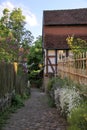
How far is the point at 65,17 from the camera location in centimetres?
3131

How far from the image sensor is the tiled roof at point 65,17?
3028 centimetres

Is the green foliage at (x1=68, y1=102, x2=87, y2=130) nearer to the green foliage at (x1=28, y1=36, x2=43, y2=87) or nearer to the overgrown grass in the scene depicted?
the overgrown grass

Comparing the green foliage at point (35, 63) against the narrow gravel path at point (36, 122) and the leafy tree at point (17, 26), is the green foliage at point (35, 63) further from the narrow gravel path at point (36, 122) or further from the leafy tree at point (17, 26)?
the narrow gravel path at point (36, 122)

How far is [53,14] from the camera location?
3262 centimetres

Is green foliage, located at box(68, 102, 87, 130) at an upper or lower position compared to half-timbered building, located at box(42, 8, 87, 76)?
lower

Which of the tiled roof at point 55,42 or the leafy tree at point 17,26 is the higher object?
the leafy tree at point 17,26

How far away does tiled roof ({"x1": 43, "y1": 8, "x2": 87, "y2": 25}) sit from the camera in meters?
→ 30.3

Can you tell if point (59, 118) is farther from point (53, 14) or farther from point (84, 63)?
point (53, 14)

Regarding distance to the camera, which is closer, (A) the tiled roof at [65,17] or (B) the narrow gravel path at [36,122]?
(B) the narrow gravel path at [36,122]

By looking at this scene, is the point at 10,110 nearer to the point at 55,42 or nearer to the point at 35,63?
the point at 55,42

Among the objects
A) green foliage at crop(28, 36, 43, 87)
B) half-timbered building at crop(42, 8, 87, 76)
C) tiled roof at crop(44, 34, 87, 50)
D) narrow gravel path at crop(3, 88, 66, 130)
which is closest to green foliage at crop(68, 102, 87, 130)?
narrow gravel path at crop(3, 88, 66, 130)

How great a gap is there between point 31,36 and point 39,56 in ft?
11.8

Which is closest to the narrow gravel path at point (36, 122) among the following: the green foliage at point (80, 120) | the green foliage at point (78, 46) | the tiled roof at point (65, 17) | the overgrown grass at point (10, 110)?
the overgrown grass at point (10, 110)

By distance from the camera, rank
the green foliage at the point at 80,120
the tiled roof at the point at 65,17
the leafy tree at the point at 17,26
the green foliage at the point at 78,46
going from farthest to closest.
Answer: the leafy tree at the point at 17,26 → the tiled roof at the point at 65,17 → the green foliage at the point at 78,46 → the green foliage at the point at 80,120
